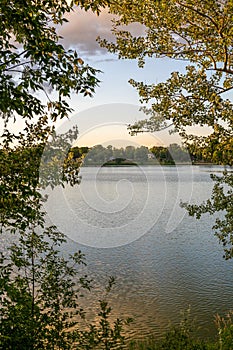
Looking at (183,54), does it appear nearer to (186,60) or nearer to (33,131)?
(186,60)

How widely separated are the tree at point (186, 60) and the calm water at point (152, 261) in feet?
11.0

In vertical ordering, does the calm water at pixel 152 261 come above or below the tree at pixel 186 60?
below

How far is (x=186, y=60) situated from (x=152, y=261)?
29.6 ft

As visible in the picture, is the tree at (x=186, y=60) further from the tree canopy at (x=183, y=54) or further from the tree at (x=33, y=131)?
the tree at (x=33, y=131)

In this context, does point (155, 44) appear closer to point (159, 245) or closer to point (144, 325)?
point (144, 325)

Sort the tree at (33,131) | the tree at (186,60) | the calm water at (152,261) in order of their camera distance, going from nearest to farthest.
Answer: the tree at (33,131) → the tree at (186,60) → the calm water at (152,261)

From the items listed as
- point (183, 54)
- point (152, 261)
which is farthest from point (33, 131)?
point (152, 261)

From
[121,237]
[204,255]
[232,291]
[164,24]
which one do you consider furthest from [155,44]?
[121,237]

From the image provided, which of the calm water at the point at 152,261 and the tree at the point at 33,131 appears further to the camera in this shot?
the calm water at the point at 152,261

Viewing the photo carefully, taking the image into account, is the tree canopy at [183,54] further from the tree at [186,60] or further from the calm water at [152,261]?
the calm water at [152,261]

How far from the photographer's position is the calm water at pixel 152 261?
1158 cm

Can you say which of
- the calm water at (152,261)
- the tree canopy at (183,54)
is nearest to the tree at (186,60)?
the tree canopy at (183,54)

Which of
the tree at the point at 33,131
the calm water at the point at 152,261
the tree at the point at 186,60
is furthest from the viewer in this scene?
the calm water at the point at 152,261

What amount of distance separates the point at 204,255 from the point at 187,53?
9.79 m
